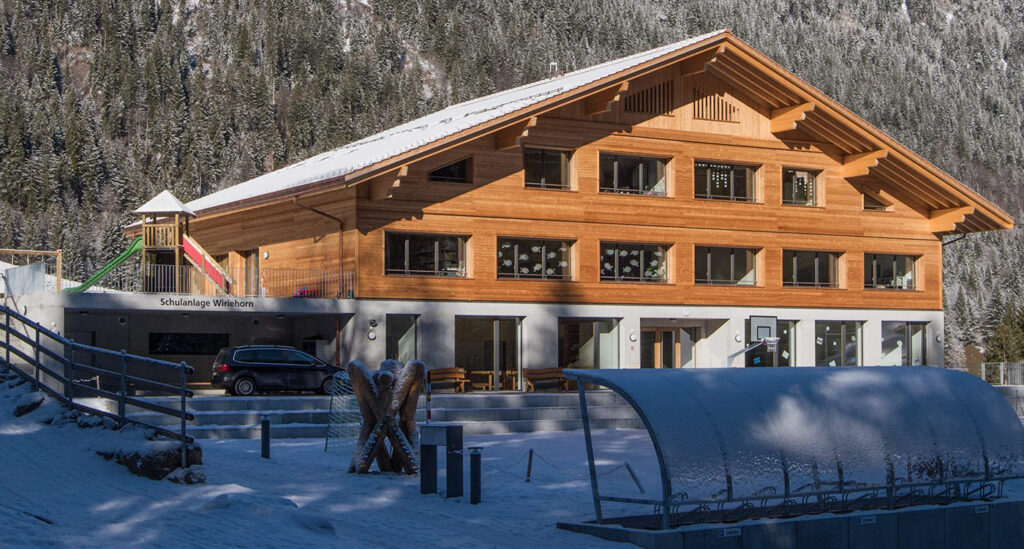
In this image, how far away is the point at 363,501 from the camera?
15.7 m

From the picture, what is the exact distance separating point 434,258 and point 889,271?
53.8ft

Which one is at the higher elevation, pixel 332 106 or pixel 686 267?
pixel 332 106

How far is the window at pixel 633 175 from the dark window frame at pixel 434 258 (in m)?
4.87

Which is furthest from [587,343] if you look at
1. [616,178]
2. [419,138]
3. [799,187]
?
[799,187]

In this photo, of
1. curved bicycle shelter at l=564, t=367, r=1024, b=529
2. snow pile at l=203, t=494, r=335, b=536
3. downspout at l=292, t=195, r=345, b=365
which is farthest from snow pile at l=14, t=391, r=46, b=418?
downspout at l=292, t=195, r=345, b=365

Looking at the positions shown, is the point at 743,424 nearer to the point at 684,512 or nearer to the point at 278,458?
the point at 684,512

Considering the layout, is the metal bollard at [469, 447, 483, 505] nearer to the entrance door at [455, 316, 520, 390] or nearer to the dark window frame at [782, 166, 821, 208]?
the entrance door at [455, 316, 520, 390]

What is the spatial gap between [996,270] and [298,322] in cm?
12262

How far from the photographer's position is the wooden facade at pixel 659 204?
109 ft

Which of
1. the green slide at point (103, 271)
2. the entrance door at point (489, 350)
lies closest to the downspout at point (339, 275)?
the entrance door at point (489, 350)

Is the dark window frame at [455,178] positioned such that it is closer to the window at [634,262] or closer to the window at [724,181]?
the window at [634,262]

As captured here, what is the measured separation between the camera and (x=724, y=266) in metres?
38.0

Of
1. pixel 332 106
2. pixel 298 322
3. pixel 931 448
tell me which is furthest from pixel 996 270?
pixel 931 448

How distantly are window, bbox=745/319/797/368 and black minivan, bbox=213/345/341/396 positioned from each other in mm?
14237
